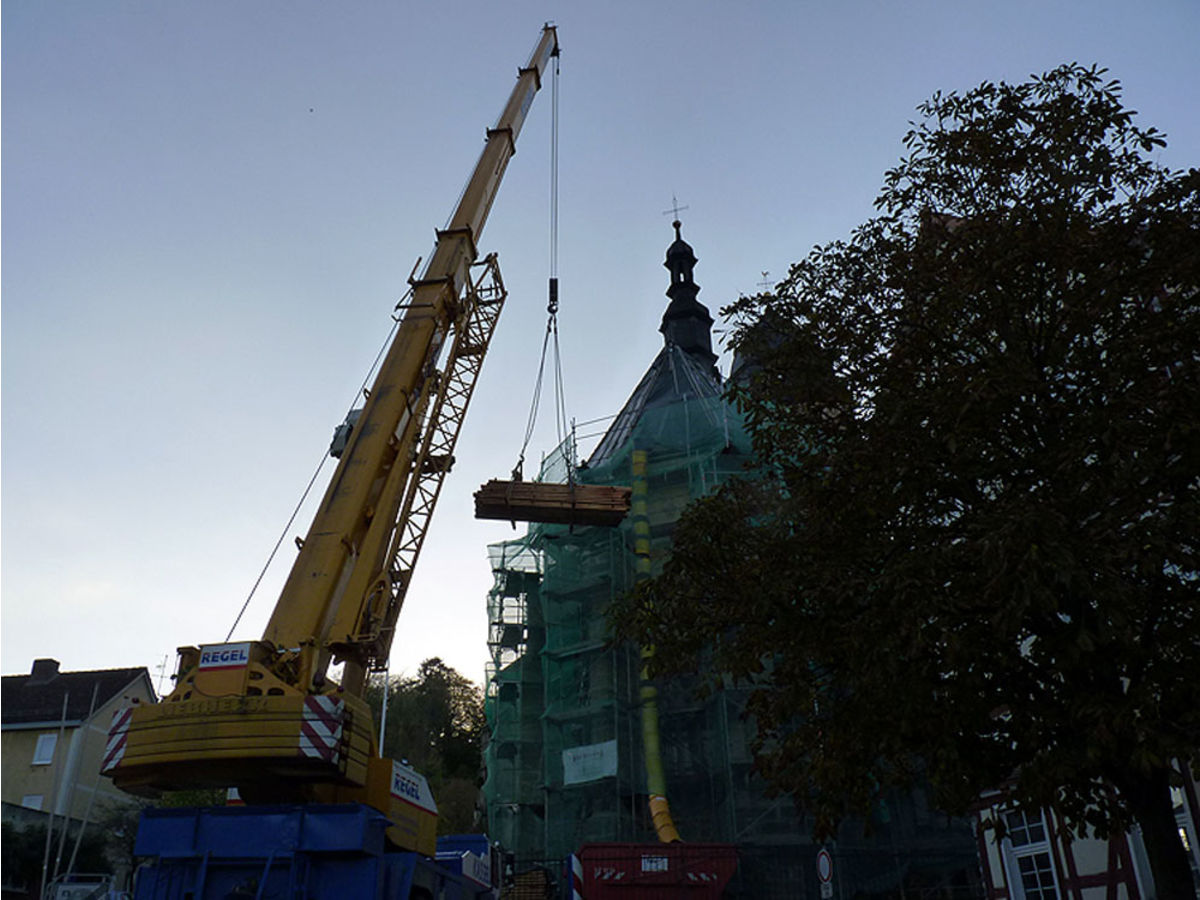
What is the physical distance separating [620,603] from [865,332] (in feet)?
12.0

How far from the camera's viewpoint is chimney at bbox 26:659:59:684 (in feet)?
135

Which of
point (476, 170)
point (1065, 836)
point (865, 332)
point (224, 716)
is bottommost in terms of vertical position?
point (1065, 836)

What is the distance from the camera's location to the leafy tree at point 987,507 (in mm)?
7250

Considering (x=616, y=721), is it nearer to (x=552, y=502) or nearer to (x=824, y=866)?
(x=552, y=502)

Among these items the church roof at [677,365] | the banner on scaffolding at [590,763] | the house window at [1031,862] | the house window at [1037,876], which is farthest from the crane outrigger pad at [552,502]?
the house window at [1037,876]

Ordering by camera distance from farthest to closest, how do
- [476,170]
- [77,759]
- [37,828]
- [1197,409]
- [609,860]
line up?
[77,759] → [37,828] → [609,860] → [476,170] → [1197,409]

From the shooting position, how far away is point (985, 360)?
840 centimetres

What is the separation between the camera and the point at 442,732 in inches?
2197

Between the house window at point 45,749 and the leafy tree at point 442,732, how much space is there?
13817 mm

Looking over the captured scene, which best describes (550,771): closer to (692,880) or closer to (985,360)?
(692,880)

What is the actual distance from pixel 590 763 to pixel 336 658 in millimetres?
19409

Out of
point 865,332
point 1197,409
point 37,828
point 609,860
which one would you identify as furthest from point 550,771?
point 1197,409

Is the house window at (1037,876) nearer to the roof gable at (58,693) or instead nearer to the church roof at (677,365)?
the church roof at (677,365)

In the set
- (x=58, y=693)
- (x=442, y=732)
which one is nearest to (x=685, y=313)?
(x=442, y=732)
